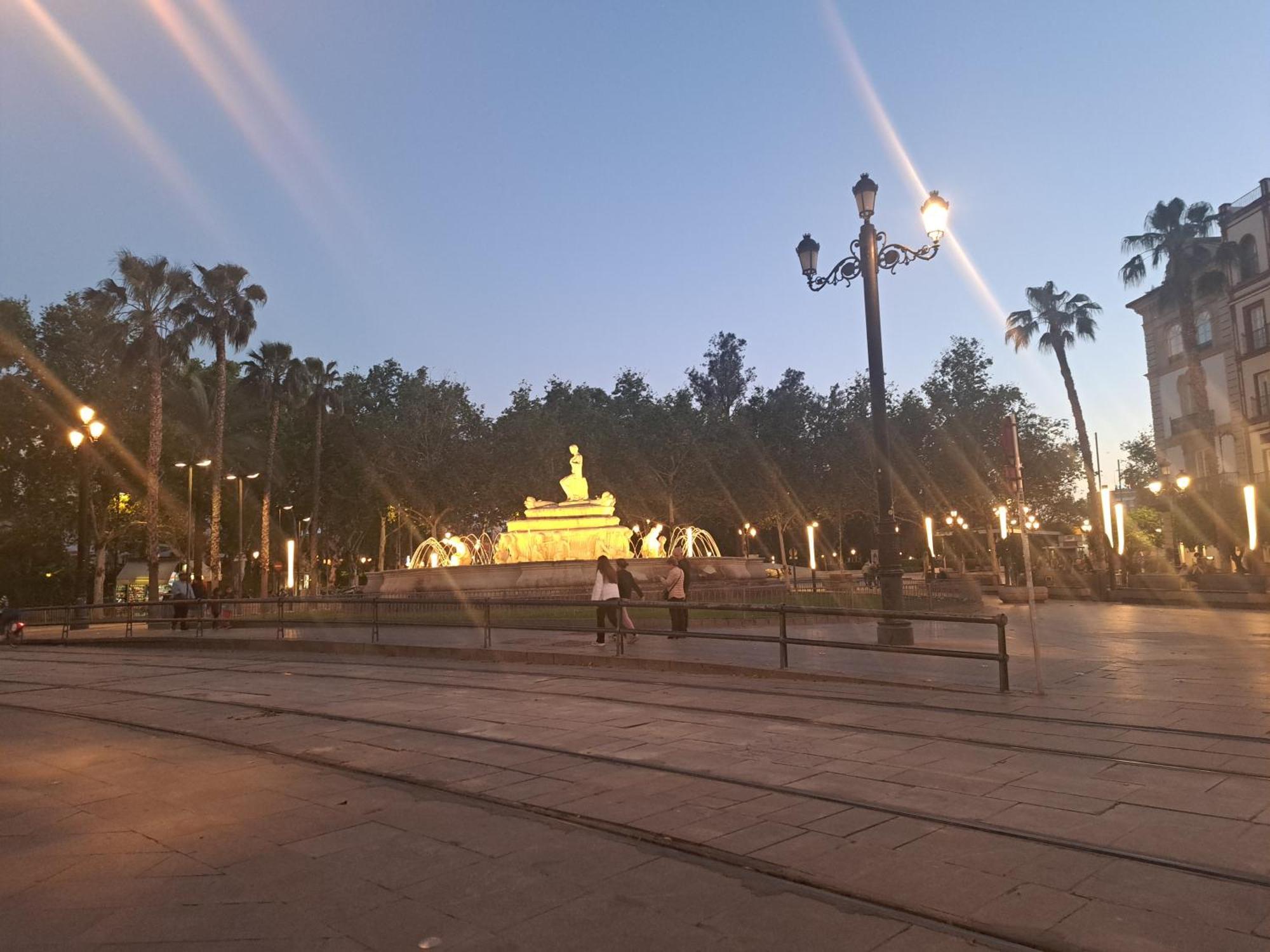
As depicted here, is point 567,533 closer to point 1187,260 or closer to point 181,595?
point 181,595

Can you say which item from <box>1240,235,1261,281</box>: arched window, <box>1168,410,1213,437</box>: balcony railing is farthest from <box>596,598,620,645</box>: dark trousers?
<box>1240,235,1261,281</box>: arched window

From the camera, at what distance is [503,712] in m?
9.75

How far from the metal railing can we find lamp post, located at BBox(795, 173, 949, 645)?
0.73m

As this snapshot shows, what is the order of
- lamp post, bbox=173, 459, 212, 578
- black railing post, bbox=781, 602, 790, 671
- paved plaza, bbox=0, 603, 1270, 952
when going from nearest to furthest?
paved plaza, bbox=0, 603, 1270, 952
black railing post, bbox=781, 602, 790, 671
lamp post, bbox=173, 459, 212, 578

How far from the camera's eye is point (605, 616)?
50.8 feet

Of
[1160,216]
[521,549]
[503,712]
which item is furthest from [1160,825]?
[1160,216]

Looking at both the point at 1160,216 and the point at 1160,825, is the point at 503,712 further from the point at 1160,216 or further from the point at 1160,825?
the point at 1160,216

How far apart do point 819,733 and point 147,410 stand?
1781 inches

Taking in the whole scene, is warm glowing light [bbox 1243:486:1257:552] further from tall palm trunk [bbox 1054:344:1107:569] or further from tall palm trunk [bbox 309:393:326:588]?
tall palm trunk [bbox 309:393:326:588]

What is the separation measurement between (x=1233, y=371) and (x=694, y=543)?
27.3 m

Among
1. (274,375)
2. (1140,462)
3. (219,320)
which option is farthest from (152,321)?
(1140,462)

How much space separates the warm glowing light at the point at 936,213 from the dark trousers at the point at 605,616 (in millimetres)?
7646

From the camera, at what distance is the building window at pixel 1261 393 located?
42.4 metres

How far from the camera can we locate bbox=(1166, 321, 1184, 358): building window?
168 ft
